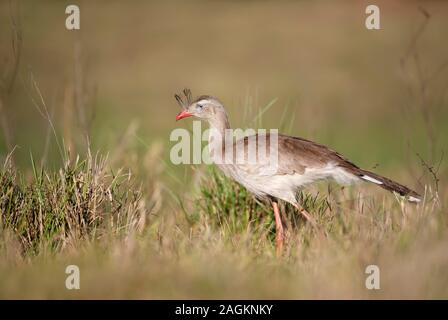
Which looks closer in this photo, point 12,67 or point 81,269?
point 81,269

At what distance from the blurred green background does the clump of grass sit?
5987mm

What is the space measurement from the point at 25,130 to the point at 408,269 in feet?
37.6

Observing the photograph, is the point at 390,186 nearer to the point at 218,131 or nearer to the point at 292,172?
the point at 292,172

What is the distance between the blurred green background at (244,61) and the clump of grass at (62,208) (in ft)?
19.6

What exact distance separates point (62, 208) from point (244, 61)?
14.3 meters

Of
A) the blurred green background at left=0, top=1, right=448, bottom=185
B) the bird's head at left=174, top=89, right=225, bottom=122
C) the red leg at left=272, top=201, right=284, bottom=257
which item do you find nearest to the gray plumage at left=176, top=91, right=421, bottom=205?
the red leg at left=272, top=201, right=284, bottom=257

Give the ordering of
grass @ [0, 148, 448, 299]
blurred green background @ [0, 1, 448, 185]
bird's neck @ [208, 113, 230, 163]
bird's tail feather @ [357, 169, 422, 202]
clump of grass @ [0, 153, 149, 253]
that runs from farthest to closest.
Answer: blurred green background @ [0, 1, 448, 185]
bird's neck @ [208, 113, 230, 163]
bird's tail feather @ [357, 169, 422, 202]
clump of grass @ [0, 153, 149, 253]
grass @ [0, 148, 448, 299]

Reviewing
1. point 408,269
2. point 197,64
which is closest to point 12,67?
point 408,269

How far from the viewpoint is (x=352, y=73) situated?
1758 centimetres

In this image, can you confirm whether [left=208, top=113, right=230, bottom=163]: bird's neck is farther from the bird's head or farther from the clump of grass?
the clump of grass

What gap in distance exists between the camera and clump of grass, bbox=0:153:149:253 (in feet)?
14.0

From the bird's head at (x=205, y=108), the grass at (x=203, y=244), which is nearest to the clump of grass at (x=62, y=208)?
the grass at (x=203, y=244)
